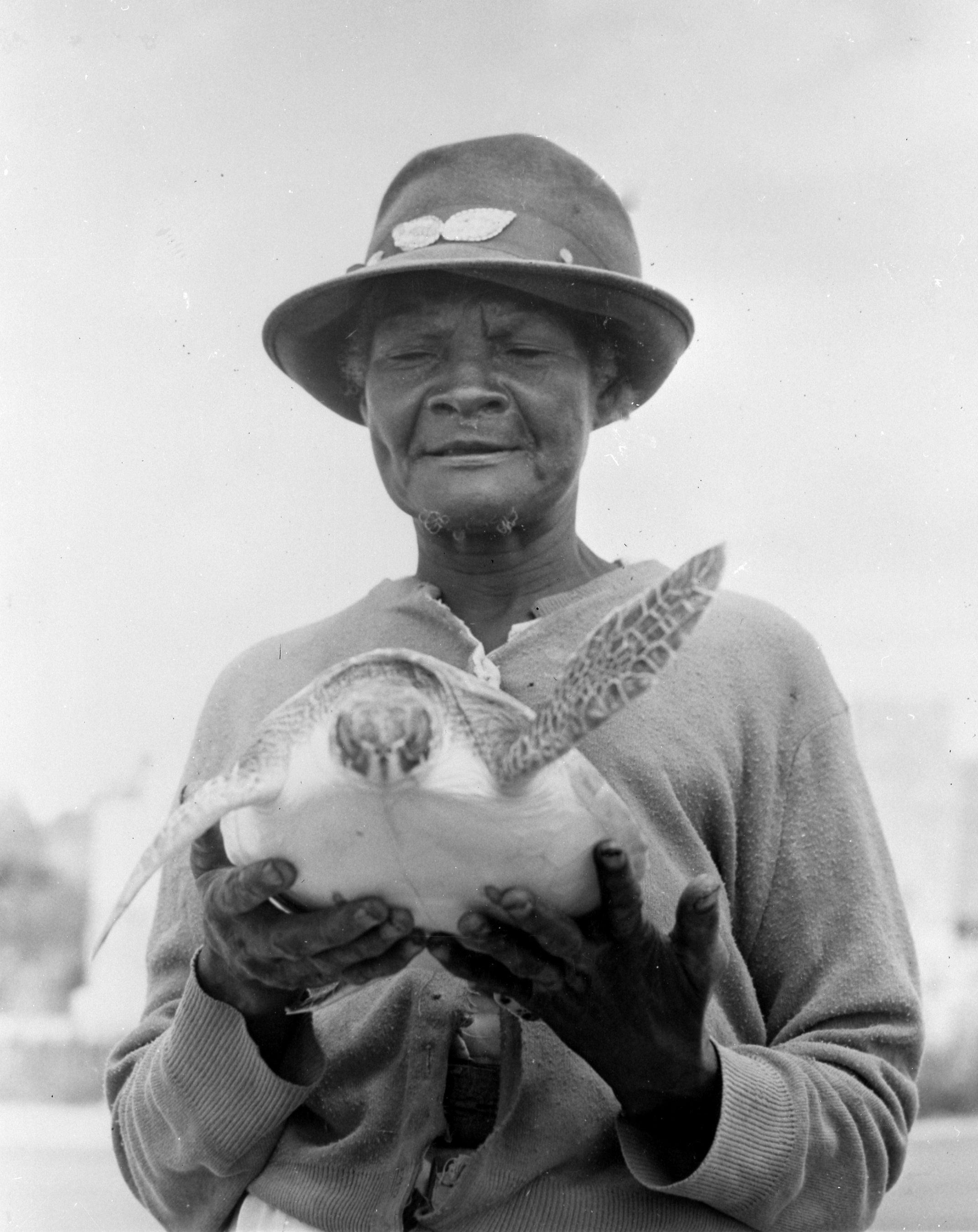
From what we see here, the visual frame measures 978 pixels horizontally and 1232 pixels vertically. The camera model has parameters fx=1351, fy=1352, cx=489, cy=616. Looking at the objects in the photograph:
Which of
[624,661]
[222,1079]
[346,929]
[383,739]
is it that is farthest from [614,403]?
[222,1079]

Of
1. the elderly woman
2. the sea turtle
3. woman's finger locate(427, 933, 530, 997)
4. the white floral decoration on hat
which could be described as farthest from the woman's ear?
woman's finger locate(427, 933, 530, 997)

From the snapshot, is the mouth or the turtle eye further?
the mouth

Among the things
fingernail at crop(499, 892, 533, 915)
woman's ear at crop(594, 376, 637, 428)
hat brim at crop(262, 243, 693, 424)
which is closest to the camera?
fingernail at crop(499, 892, 533, 915)

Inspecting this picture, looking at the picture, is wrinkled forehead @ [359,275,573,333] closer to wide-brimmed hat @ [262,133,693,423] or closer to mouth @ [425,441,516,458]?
wide-brimmed hat @ [262,133,693,423]

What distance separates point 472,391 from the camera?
4.53 ft

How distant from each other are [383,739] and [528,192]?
66cm

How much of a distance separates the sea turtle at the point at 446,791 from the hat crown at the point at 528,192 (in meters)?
0.49

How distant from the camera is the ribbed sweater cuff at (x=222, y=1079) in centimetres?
131

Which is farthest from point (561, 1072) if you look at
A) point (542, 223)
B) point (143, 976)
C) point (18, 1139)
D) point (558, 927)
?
point (18, 1139)

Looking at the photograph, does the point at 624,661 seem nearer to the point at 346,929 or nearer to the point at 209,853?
the point at 346,929

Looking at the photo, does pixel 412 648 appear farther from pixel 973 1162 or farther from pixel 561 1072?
pixel 973 1162

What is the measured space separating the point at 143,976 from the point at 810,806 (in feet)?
2.71

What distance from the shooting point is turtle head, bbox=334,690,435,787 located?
109cm

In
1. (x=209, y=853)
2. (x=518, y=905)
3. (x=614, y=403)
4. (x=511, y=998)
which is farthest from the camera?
(x=614, y=403)
